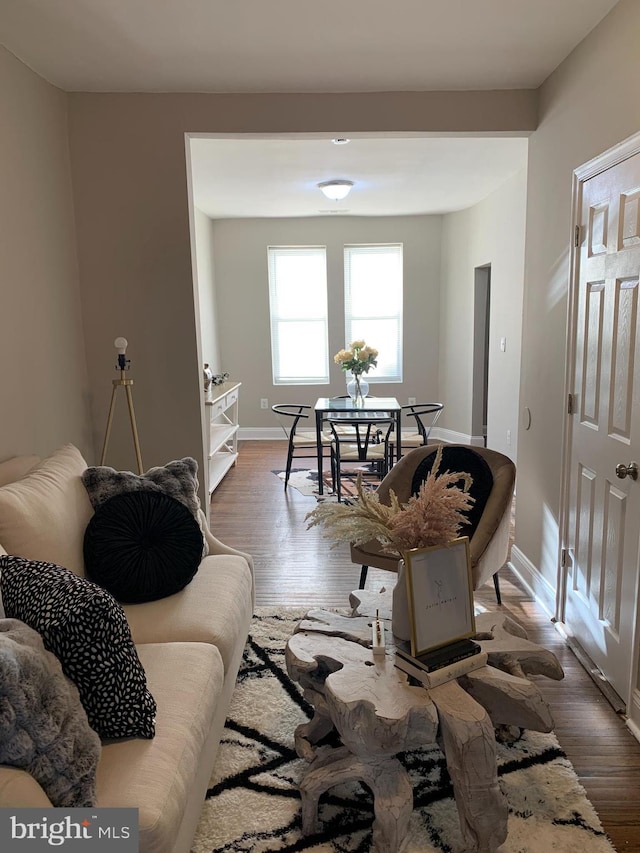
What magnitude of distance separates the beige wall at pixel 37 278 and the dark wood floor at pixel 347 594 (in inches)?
55.6

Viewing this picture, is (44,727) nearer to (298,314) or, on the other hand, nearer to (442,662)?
(442,662)

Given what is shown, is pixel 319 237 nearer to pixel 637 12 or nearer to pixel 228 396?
pixel 228 396

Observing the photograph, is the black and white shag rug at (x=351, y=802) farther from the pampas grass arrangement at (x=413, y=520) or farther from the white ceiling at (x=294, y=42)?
the white ceiling at (x=294, y=42)

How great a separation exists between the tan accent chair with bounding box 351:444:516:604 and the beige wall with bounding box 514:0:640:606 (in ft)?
1.27

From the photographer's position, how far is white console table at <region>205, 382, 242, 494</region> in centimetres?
516

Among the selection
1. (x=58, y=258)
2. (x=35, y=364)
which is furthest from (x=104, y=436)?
(x=58, y=258)

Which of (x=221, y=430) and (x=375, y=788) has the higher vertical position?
(x=221, y=430)

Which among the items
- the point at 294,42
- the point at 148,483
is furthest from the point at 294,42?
the point at 148,483

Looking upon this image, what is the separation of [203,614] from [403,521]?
85 centimetres

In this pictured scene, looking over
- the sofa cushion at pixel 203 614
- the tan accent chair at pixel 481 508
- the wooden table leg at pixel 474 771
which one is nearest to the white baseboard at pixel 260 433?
the tan accent chair at pixel 481 508

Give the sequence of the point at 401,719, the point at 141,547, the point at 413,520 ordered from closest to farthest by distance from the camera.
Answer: the point at 401,719 < the point at 413,520 < the point at 141,547

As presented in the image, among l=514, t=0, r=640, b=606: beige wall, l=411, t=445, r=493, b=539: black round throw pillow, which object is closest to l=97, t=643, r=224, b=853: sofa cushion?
l=411, t=445, r=493, b=539: black round throw pillow

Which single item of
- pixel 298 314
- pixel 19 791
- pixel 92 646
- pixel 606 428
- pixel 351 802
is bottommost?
pixel 351 802

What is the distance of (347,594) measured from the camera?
10.8 ft
